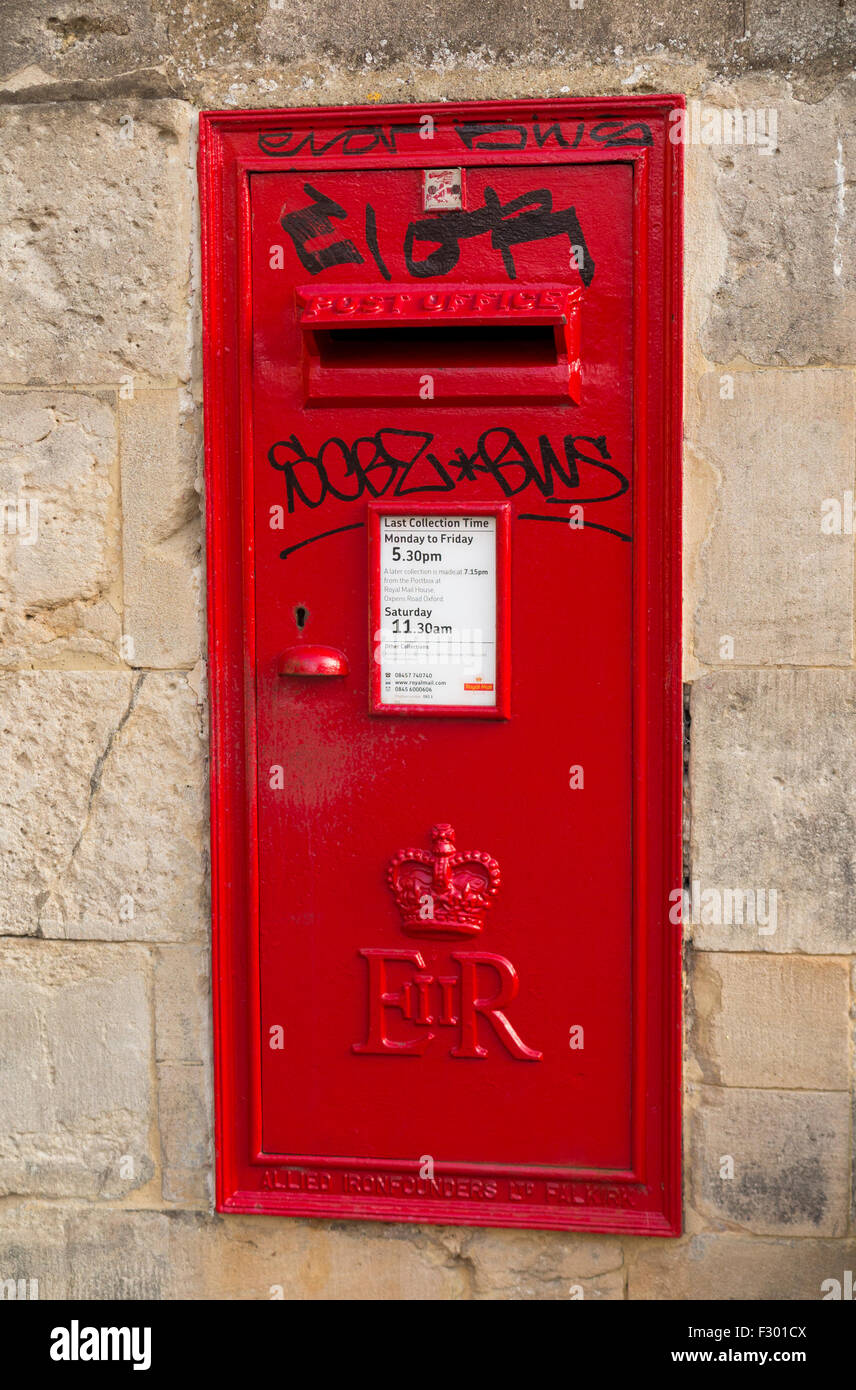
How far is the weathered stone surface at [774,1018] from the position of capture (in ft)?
7.13

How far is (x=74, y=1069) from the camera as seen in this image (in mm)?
2334

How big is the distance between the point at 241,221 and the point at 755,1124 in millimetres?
2157

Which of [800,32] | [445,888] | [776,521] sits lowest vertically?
[445,888]

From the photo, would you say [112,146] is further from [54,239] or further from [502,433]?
[502,433]

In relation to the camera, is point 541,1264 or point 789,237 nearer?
point 789,237

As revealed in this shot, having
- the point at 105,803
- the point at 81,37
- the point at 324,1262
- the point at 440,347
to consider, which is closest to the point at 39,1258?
the point at 324,1262

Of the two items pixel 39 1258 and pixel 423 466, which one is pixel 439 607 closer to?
pixel 423 466

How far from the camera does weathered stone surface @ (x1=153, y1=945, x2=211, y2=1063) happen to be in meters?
2.30

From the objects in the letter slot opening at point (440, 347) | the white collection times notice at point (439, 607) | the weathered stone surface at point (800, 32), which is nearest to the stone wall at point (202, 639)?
the weathered stone surface at point (800, 32)

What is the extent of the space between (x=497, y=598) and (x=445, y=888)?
611 mm

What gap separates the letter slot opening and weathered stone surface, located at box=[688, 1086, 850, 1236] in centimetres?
151

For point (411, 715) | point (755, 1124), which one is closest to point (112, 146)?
point (411, 715)

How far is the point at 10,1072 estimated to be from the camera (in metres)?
2.35

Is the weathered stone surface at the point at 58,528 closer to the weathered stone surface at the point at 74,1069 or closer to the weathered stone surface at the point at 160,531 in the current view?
the weathered stone surface at the point at 160,531
